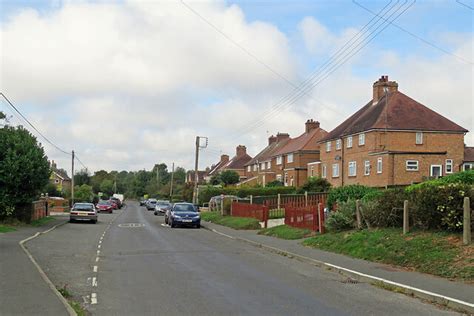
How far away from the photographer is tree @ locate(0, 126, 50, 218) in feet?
94.6

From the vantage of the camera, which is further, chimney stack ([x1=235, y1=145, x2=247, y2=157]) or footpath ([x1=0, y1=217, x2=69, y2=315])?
chimney stack ([x1=235, y1=145, x2=247, y2=157])

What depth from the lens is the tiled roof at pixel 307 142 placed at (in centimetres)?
7150

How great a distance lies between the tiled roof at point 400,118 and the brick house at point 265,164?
2823 cm

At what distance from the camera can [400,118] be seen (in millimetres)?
51188

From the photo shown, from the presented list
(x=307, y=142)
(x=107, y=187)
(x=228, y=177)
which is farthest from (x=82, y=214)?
(x=107, y=187)

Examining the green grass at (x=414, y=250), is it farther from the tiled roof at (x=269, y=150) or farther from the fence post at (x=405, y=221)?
the tiled roof at (x=269, y=150)

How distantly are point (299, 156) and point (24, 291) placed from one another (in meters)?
62.3

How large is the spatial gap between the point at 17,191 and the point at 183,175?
494 feet

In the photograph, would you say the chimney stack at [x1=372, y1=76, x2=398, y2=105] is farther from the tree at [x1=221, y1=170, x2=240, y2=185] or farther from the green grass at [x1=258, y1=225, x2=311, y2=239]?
the tree at [x1=221, y1=170, x2=240, y2=185]

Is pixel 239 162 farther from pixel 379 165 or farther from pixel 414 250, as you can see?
pixel 414 250

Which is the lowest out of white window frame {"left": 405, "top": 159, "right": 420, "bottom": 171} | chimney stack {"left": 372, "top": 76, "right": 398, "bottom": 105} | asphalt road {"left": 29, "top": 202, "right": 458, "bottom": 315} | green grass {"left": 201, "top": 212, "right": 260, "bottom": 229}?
green grass {"left": 201, "top": 212, "right": 260, "bottom": 229}

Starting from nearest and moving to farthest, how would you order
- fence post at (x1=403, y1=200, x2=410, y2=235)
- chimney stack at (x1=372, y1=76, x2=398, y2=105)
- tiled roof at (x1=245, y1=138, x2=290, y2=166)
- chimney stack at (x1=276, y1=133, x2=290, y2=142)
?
1. fence post at (x1=403, y1=200, x2=410, y2=235)
2. chimney stack at (x1=372, y1=76, x2=398, y2=105)
3. tiled roof at (x1=245, y1=138, x2=290, y2=166)
4. chimney stack at (x1=276, y1=133, x2=290, y2=142)

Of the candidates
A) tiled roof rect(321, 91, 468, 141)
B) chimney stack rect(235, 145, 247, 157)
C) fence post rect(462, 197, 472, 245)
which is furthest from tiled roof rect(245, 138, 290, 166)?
fence post rect(462, 197, 472, 245)

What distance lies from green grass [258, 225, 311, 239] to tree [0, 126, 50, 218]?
40.1 ft
